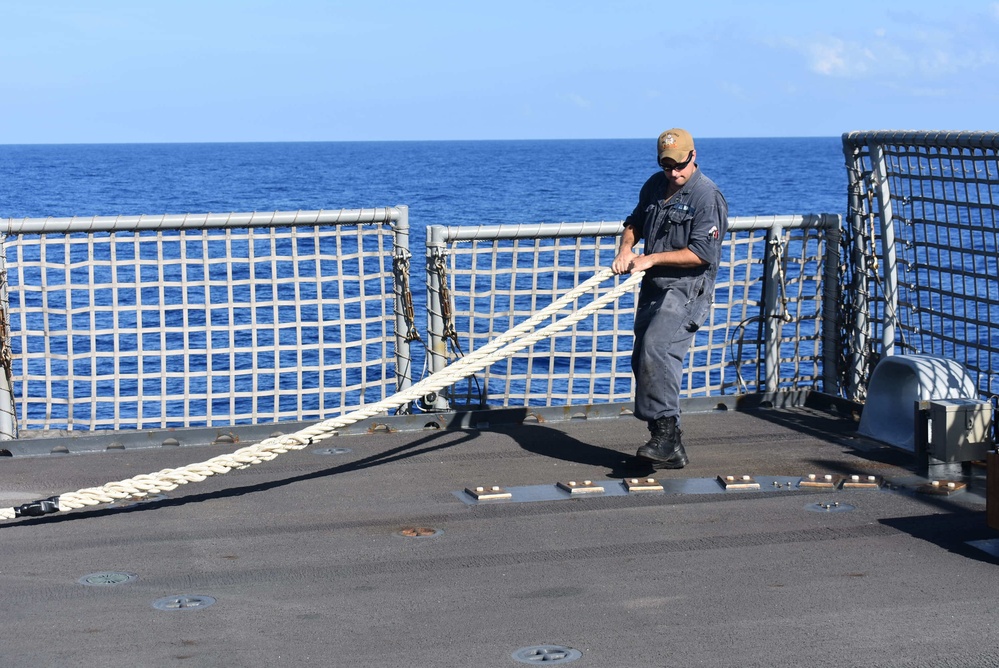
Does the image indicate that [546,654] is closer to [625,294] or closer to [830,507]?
[830,507]

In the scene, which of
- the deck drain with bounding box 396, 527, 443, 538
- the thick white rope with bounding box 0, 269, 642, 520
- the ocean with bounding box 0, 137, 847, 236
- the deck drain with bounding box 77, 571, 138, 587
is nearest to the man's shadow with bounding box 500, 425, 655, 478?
the thick white rope with bounding box 0, 269, 642, 520

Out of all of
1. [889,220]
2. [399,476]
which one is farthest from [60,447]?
[889,220]

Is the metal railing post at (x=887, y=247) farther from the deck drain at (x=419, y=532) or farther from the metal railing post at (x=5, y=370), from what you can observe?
the metal railing post at (x=5, y=370)

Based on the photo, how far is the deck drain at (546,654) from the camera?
12.0 ft

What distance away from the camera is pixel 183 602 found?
4195 mm

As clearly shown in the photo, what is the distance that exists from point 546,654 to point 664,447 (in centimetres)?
250

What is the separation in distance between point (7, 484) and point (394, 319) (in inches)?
96.0

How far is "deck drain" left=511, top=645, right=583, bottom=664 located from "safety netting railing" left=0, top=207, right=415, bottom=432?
3.21 m

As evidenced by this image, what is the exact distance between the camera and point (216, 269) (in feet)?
98.6

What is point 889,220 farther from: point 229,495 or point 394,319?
point 229,495

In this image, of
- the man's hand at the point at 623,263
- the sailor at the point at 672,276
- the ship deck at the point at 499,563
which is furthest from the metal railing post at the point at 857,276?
the man's hand at the point at 623,263

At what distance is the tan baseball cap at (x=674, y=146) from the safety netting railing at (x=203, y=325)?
6.18 feet

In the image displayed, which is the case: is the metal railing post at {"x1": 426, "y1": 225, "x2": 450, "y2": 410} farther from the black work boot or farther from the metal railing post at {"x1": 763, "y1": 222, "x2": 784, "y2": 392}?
the metal railing post at {"x1": 763, "y1": 222, "x2": 784, "y2": 392}

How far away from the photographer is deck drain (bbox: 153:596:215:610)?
13.6 feet
